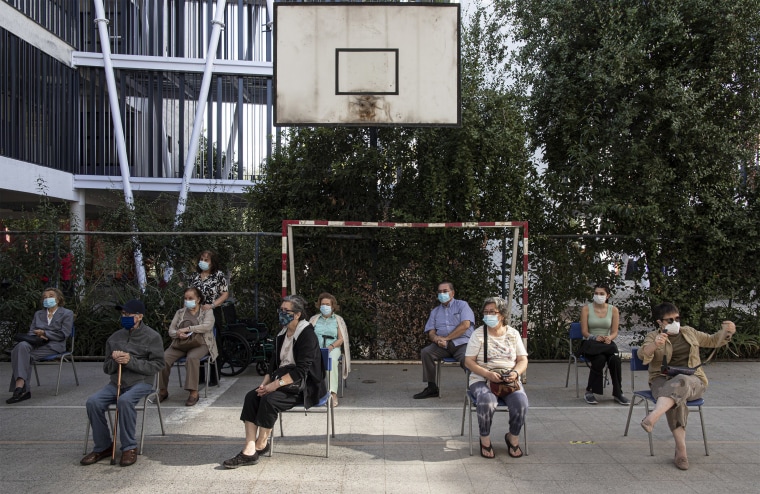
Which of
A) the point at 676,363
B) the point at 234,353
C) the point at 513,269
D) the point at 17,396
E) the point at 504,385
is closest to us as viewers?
the point at 504,385

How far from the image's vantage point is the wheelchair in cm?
952

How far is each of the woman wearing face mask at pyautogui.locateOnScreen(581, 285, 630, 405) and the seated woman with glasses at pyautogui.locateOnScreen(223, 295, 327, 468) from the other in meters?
3.61

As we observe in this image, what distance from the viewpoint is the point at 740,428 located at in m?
7.06

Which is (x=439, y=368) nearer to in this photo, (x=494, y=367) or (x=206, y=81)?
(x=494, y=367)

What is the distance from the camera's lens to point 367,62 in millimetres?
9805

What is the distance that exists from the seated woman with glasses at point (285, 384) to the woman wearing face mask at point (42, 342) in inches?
144

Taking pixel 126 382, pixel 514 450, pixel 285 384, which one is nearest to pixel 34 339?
Answer: pixel 126 382

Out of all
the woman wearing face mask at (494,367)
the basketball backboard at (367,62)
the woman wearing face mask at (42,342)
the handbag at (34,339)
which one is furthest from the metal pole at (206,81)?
the woman wearing face mask at (494,367)

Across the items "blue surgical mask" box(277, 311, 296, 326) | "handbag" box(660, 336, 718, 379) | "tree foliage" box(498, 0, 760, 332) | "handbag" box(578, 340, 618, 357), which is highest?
"tree foliage" box(498, 0, 760, 332)

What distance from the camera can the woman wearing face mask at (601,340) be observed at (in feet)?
27.0

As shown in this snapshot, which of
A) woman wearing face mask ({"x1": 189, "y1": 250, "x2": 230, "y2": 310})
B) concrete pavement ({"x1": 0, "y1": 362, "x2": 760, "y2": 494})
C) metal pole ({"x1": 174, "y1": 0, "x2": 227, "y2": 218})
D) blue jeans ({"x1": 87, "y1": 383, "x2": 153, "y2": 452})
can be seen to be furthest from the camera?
metal pole ({"x1": 174, "y1": 0, "x2": 227, "y2": 218})

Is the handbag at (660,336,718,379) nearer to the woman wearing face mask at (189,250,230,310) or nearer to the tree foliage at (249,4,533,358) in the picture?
the tree foliage at (249,4,533,358)

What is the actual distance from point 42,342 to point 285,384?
169 inches

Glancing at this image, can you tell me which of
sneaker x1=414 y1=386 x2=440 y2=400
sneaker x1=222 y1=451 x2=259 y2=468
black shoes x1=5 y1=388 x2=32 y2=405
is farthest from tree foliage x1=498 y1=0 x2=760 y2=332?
black shoes x1=5 y1=388 x2=32 y2=405
